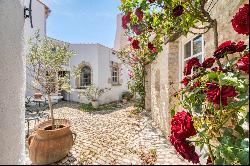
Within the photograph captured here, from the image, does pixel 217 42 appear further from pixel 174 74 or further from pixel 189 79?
pixel 174 74

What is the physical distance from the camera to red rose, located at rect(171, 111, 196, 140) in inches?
66.1

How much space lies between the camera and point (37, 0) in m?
13.8

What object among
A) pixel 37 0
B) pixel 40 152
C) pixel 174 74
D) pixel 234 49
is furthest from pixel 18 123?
pixel 37 0

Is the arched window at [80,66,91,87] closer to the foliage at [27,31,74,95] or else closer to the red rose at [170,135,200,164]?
the foliage at [27,31,74,95]

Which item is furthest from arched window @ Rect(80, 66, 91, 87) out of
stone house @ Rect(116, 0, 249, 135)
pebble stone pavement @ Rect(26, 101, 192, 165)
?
stone house @ Rect(116, 0, 249, 135)

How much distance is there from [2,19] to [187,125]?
9.27 ft

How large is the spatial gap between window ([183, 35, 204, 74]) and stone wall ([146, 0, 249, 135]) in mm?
148

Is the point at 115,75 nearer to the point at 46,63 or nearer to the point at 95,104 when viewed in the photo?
the point at 95,104

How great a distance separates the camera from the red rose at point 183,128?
66.1 inches

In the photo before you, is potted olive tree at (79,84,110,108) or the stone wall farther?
potted olive tree at (79,84,110,108)

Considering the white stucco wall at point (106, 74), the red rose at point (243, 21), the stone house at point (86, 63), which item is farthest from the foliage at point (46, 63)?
the white stucco wall at point (106, 74)

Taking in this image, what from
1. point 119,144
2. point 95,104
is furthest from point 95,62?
point 119,144

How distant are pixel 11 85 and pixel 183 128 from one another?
8.02 feet

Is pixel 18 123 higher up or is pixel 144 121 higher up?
pixel 18 123
